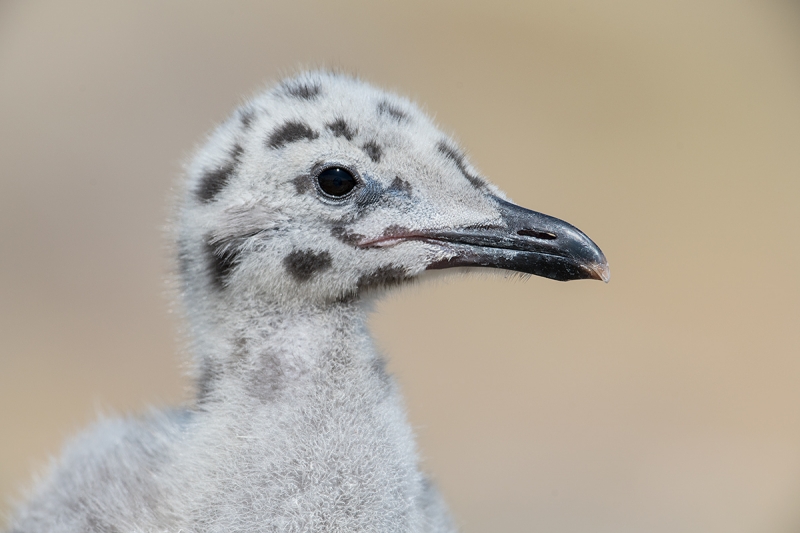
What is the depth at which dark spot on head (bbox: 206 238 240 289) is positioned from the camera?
214 cm

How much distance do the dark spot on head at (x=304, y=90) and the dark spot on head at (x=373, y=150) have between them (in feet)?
0.74

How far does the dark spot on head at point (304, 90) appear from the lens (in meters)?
2.28

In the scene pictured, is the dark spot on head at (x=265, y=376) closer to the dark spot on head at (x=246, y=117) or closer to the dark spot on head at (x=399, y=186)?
the dark spot on head at (x=399, y=186)

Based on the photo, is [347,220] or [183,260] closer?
[347,220]

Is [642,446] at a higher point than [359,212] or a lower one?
higher

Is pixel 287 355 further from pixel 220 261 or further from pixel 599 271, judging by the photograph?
pixel 599 271

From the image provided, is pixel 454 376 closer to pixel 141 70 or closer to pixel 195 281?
pixel 141 70

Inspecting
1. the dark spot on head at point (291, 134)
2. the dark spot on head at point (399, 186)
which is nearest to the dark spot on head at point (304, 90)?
the dark spot on head at point (291, 134)

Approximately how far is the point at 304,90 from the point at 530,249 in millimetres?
753

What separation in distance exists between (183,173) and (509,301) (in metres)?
4.63

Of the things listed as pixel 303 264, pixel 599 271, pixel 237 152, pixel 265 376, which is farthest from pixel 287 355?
pixel 599 271

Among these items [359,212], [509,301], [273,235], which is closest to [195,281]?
[273,235]

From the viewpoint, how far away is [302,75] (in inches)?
97.3

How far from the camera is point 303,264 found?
2.11m
